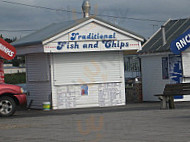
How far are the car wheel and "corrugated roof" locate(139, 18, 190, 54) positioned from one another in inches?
357

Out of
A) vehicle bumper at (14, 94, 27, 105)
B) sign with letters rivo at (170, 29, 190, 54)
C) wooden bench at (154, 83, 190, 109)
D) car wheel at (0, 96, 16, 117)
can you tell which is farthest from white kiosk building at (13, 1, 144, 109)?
wooden bench at (154, 83, 190, 109)

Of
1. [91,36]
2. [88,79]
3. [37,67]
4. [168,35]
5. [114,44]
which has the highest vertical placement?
[168,35]

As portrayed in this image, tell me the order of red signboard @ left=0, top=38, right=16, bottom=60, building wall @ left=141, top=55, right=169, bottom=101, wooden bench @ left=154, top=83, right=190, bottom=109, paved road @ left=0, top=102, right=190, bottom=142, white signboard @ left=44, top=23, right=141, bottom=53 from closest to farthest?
paved road @ left=0, top=102, right=190, bottom=142
wooden bench @ left=154, top=83, right=190, bottom=109
red signboard @ left=0, top=38, right=16, bottom=60
white signboard @ left=44, top=23, right=141, bottom=53
building wall @ left=141, top=55, right=169, bottom=101

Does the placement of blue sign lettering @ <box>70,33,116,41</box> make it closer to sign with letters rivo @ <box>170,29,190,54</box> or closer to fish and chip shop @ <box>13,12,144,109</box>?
fish and chip shop @ <box>13,12,144,109</box>

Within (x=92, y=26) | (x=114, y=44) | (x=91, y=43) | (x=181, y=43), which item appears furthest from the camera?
(x=181, y=43)

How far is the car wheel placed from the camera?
19531mm

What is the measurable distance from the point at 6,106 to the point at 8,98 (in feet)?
1.06

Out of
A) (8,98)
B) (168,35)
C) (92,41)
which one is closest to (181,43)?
(168,35)

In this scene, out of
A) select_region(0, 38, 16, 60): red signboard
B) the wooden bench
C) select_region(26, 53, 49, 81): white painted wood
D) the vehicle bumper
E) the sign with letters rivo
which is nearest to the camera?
the vehicle bumper

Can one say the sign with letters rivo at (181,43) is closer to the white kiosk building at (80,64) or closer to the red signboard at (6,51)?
the white kiosk building at (80,64)

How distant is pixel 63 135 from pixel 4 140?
1.49m

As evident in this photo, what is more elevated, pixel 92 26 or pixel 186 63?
pixel 92 26

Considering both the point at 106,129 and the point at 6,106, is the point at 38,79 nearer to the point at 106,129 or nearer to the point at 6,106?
the point at 6,106

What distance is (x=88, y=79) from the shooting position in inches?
912
